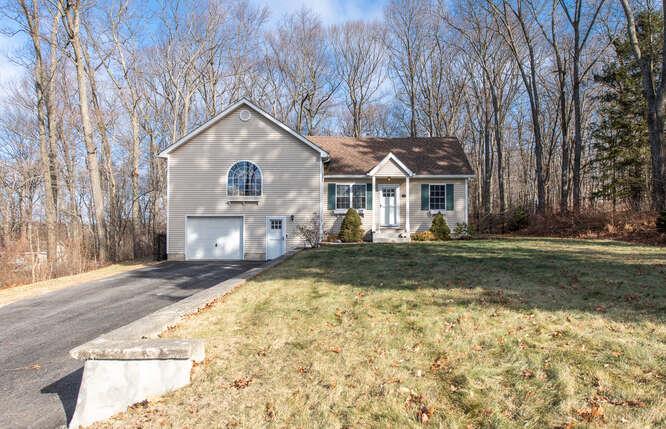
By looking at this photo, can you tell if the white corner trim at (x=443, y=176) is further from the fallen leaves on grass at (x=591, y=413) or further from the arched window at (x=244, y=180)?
the fallen leaves on grass at (x=591, y=413)

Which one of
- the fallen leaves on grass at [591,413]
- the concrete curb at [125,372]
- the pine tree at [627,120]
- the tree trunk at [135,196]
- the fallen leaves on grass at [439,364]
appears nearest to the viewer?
the fallen leaves on grass at [591,413]

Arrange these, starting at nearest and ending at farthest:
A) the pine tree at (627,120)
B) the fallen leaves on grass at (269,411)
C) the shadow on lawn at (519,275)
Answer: the fallen leaves on grass at (269,411), the shadow on lawn at (519,275), the pine tree at (627,120)

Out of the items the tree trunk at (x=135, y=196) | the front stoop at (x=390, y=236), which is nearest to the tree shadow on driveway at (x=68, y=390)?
the front stoop at (x=390, y=236)

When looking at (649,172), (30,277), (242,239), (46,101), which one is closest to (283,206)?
(242,239)

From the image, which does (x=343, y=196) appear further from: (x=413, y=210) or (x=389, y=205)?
(x=413, y=210)

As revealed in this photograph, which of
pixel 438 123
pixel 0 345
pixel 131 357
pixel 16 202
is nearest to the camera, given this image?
pixel 131 357

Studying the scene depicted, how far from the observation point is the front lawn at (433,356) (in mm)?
2881

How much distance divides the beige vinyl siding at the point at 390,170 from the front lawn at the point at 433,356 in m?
10.5

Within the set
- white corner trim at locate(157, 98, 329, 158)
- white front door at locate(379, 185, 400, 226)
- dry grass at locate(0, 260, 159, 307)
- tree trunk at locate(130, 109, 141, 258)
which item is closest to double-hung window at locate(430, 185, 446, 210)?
white front door at locate(379, 185, 400, 226)

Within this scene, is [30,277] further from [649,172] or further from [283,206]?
[649,172]

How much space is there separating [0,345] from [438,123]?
29.4 m

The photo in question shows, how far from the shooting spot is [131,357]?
3.37 meters

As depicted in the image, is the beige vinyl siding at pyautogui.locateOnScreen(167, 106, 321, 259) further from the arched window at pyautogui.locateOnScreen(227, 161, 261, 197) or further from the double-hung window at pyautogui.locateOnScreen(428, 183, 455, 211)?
the double-hung window at pyautogui.locateOnScreen(428, 183, 455, 211)

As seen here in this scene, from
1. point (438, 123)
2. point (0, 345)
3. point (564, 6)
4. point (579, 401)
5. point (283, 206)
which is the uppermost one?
point (564, 6)
